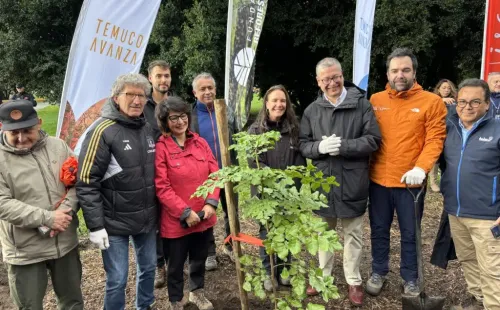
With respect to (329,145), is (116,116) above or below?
above

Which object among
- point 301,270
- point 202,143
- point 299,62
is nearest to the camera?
point 301,270

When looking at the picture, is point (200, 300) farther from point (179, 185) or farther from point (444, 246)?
point (444, 246)

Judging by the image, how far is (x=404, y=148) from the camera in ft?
10.8

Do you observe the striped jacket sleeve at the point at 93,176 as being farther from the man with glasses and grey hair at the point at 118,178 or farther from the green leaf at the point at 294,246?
the green leaf at the point at 294,246

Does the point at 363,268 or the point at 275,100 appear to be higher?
the point at 275,100

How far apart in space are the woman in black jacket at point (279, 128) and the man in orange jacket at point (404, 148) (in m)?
0.72

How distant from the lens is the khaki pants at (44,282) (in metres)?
2.59

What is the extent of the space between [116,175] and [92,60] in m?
1.79

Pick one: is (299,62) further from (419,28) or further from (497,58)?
(497,58)

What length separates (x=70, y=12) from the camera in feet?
51.6

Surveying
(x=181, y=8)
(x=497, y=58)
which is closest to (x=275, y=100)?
(x=497, y=58)

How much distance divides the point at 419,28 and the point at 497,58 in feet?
26.5

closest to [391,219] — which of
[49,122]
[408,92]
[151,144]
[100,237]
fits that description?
[408,92]

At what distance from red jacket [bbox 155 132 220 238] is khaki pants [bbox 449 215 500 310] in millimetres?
1939
